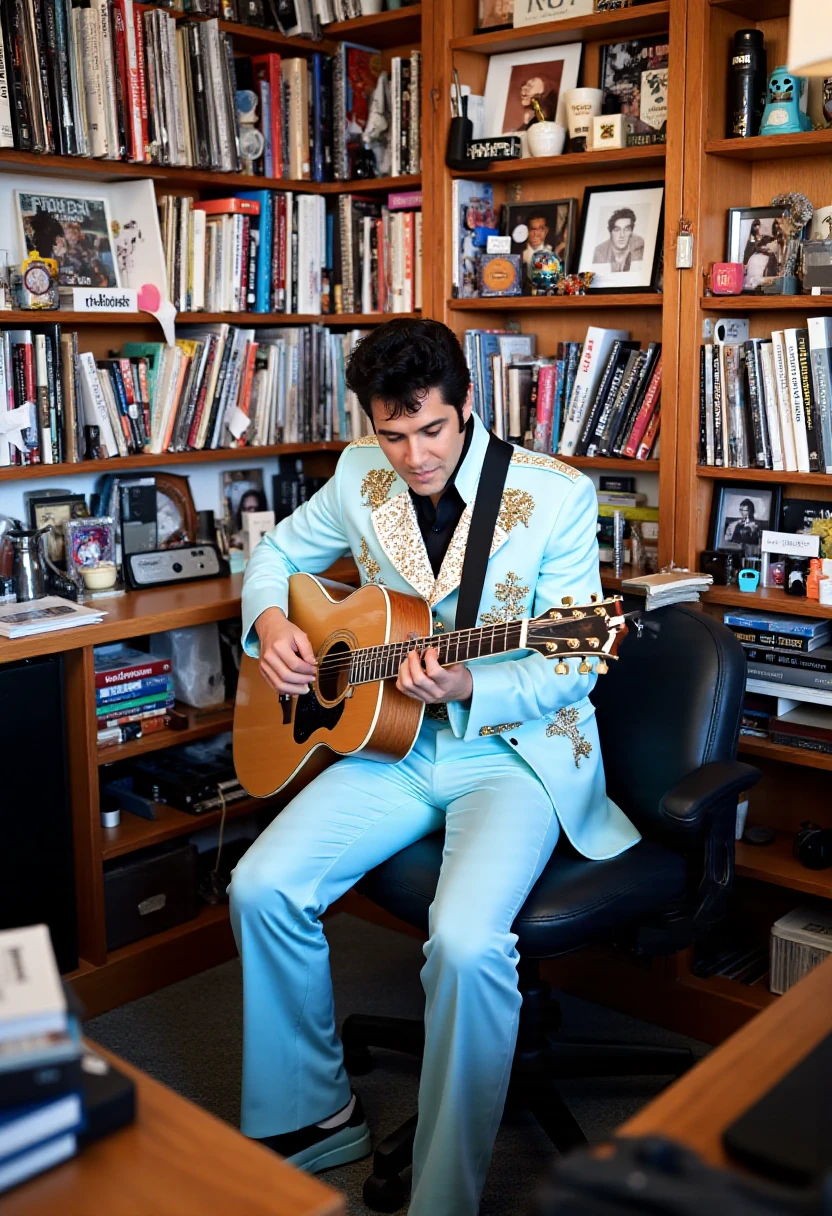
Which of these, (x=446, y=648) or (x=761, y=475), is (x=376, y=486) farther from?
(x=761, y=475)

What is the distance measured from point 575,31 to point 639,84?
0.59 feet

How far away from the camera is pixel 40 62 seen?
8.18ft

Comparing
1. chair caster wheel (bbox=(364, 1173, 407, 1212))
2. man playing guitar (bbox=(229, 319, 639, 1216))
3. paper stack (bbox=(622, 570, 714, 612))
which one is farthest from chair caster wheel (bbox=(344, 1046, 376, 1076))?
paper stack (bbox=(622, 570, 714, 612))

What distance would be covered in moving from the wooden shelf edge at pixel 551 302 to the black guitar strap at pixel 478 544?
2.04ft

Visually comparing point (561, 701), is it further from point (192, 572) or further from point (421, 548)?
point (192, 572)

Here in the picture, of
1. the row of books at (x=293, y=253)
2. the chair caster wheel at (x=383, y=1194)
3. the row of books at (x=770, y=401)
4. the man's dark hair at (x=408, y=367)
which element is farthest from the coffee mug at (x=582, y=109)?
the chair caster wheel at (x=383, y=1194)

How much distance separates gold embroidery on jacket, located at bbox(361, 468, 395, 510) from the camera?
92.3 inches

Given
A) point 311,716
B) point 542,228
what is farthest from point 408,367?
point 542,228

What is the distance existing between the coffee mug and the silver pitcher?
4.73 feet

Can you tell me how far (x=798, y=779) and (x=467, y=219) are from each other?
4.78ft

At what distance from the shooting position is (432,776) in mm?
2172

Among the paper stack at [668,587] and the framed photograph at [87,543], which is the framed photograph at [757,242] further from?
the framed photograph at [87,543]

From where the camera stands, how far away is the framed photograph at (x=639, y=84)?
2.62m

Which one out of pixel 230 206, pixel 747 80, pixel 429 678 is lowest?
pixel 429 678
